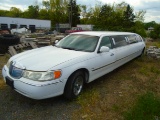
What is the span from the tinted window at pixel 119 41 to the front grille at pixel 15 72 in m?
3.18

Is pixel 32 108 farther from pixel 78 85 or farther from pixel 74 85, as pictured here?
pixel 78 85

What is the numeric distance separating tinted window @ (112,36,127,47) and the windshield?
91 cm

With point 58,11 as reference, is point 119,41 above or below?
below

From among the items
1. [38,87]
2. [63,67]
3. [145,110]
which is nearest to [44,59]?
[63,67]

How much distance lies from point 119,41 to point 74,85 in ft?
9.26

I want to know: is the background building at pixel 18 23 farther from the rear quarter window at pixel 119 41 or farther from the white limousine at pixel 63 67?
the white limousine at pixel 63 67

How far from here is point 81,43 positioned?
4738 millimetres

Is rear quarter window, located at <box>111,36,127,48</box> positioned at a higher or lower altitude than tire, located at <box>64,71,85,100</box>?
higher

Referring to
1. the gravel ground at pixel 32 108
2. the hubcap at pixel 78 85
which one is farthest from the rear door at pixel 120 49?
the gravel ground at pixel 32 108

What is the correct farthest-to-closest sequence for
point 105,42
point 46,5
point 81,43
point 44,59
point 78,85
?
1. point 46,5
2. point 105,42
3. point 81,43
4. point 78,85
5. point 44,59

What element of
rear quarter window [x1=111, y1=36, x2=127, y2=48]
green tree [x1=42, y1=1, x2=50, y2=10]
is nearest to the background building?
rear quarter window [x1=111, y1=36, x2=127, y2=48]

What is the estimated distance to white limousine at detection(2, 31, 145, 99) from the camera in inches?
128

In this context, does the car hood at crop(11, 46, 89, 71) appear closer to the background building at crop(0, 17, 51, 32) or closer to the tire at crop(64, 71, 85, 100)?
the tire at crop(64, 71, 85, 100)

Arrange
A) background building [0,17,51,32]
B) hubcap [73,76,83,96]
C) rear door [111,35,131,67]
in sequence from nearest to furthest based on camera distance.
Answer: hubcap [73,76,83,96] → rear door [111,35,131,67] → background building [0,17,51,32]
